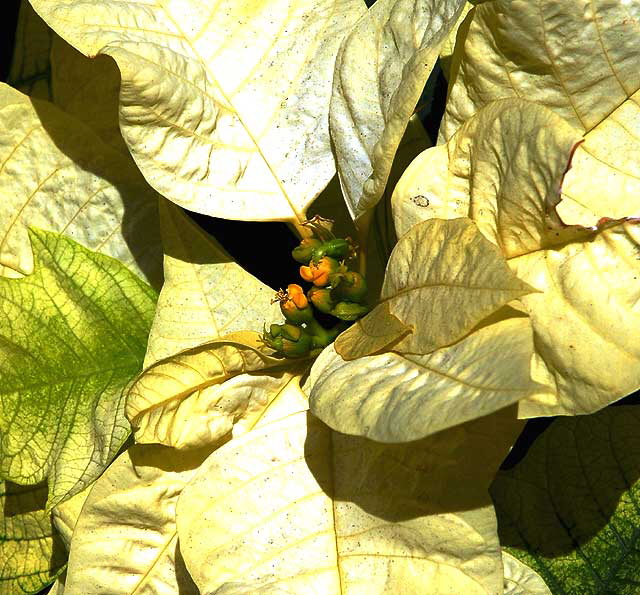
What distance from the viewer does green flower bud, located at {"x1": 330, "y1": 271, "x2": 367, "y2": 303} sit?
0.72 metres

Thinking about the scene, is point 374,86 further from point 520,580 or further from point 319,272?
point 520,580

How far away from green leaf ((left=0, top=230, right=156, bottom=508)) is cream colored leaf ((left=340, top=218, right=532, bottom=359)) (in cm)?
22

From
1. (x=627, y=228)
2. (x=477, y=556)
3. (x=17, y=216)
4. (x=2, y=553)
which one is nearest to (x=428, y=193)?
(x=627, y=228)

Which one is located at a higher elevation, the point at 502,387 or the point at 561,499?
the point at 502,387

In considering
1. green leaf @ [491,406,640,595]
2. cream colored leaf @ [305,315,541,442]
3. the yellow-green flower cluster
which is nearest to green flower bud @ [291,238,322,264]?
the yellow-green flower cluster

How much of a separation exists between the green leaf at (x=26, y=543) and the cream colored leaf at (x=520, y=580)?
0.42m

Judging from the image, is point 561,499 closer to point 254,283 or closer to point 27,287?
point 254,283

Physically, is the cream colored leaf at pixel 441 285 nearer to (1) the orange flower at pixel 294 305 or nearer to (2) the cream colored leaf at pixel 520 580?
(1) the orange flower at pixel 294 305

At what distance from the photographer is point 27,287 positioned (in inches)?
30.5

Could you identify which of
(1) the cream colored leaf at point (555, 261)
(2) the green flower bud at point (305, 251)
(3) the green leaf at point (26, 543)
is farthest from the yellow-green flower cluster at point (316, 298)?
(3) the green leaf at point (26, 543)

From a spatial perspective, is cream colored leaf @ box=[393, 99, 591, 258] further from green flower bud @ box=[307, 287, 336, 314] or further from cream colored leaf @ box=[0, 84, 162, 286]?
cream colored leaf @ box=[0, 84, 162, 286]

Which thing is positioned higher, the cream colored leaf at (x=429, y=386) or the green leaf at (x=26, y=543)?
the cream colored leaf at (x=429, y=386)

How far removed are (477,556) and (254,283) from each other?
0.30 m

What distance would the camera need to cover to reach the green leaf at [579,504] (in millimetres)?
764
